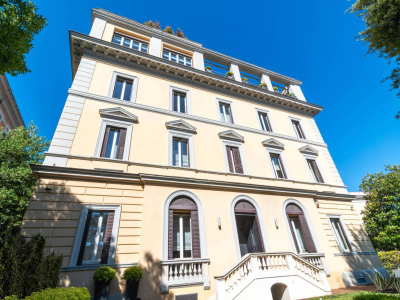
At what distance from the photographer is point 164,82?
13867 millimetres

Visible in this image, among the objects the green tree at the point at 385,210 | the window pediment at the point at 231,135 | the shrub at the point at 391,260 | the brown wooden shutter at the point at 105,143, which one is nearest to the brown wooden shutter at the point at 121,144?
the brown wooden shutter at the point at 105,143

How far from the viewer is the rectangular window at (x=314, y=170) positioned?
15.1 meters

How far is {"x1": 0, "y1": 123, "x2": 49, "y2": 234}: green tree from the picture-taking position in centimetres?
1131

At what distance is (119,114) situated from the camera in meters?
10.9

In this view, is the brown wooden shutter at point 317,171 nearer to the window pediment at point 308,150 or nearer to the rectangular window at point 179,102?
the window pediment at point 308,150

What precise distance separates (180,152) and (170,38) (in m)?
11.0

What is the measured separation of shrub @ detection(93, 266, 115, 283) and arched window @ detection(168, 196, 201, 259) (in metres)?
2.33

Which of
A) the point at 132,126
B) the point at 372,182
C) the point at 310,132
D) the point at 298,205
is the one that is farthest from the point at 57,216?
the point at 372,182

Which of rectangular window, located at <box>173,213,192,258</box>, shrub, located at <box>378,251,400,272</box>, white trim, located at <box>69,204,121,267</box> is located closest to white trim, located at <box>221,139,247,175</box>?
rectangular window, located at <box>173,213,192,258</box>

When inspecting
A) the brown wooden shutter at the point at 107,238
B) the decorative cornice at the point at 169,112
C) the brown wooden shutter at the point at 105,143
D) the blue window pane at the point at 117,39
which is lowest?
the brown wooden shutter at the point at 107,238

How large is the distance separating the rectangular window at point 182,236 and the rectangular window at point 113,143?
4.44 meters

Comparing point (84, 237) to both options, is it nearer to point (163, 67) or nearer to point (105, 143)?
point (105, 143)

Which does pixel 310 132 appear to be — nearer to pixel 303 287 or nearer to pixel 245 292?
pixel 303 287

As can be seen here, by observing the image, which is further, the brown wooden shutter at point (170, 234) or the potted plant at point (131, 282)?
the brown wooden shutter at point (170, 234)
